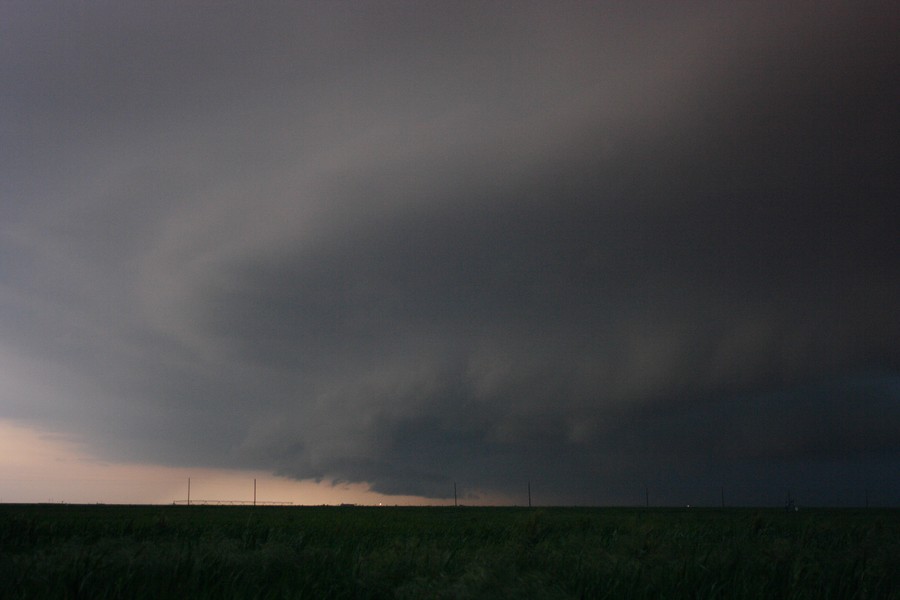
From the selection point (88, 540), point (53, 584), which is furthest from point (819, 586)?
point (88, 540)

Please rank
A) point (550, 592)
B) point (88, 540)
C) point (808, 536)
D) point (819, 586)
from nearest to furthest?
point (550, 592) < point (819, 586) < point (88, 540) < point (808, 536)

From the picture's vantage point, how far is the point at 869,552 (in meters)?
21.7

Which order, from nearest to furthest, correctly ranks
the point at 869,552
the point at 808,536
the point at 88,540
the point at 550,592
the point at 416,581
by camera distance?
1. the point at 550,592
2. the point at 416,581
3. the point at 869,552
4. the point at 88,540
5. the point at 808,536

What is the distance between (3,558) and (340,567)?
290 inches

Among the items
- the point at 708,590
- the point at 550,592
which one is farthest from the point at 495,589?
the point at 708,590

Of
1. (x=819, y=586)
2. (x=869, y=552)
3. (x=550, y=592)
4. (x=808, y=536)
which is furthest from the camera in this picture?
(x=808, y=536)

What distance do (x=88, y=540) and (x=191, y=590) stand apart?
13.4 metres

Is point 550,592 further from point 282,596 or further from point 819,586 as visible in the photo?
point 819,586

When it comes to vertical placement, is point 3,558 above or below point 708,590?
above

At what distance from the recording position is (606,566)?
17625 millimetres

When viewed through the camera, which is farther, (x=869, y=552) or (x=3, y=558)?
(x=869, y=552)

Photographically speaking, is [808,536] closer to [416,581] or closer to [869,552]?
[869,552]

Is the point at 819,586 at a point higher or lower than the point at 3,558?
lower

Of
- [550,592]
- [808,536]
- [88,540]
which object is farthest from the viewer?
[808,536]
